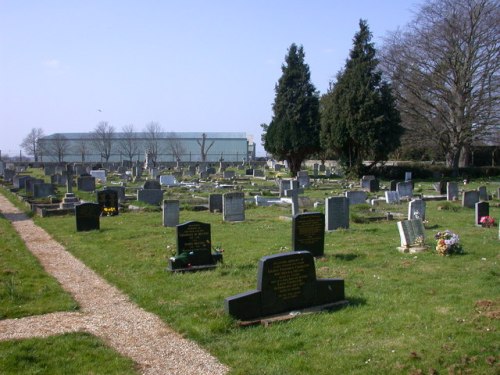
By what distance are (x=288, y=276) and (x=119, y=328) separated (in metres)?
2.43

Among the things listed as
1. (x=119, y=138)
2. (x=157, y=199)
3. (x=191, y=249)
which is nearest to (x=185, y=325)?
(x=191, y=249)

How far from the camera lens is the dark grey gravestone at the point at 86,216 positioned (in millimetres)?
16641

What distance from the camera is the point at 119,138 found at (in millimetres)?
98312

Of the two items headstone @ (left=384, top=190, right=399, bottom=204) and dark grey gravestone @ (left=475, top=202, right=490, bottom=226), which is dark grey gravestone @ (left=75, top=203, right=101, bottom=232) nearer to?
dark grey gravestone @ (left=475, top=202, right=490, bottom=226)

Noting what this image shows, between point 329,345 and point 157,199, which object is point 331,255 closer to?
point 329,345

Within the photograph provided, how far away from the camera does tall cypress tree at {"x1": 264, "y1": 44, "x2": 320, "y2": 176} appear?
51500mm

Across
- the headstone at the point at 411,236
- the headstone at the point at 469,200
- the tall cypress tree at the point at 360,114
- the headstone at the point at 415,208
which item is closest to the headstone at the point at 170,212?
the headstone at the point at 415,208

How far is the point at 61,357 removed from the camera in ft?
21.0

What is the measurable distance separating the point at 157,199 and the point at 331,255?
13925mm

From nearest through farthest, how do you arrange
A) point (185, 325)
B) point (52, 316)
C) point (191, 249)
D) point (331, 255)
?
point (185, 325), point (52, 316), point (191, 249), point (331, 255)

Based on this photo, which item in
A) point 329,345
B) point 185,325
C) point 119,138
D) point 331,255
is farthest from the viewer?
point 119,138

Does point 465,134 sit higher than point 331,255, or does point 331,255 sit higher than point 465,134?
point 465,134

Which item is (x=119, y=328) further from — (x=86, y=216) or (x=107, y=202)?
(x=107, y=202)

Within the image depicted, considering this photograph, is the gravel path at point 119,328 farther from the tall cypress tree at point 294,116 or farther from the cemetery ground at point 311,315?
the tall cypress tree at point 294,116
